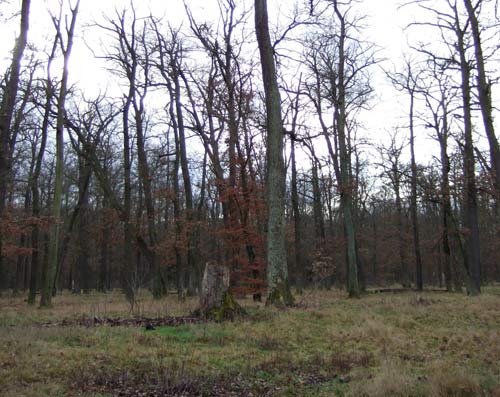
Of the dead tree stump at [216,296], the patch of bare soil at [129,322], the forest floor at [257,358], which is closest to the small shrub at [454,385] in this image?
the forest floor at [257,358]

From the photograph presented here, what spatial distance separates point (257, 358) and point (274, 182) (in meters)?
7.35

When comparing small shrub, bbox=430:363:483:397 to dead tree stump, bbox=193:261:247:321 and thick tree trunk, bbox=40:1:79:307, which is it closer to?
dead tree stump, bbox=193:261:247:321

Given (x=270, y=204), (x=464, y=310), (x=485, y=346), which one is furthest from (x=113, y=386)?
(x=464, y=310)

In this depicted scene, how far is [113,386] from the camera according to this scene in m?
6.39

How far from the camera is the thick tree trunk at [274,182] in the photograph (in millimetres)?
14422

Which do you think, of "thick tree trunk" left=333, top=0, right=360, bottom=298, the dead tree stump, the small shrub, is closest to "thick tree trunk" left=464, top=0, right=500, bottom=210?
the dead tree stump

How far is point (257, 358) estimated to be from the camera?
8.23 meters

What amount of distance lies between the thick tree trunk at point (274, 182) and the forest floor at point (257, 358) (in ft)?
6.83

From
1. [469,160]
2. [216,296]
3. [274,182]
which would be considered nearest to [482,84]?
[274,182]

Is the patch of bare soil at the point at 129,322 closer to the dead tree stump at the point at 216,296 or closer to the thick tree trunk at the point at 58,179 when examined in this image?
the dead tree stump at the point at 216,296

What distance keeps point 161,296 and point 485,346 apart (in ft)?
61.2

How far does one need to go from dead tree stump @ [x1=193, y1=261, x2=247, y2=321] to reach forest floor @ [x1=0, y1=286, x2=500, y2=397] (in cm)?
49

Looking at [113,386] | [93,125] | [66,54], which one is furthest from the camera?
[93,125]

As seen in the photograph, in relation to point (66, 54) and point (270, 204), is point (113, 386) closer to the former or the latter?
point (270, 204)
